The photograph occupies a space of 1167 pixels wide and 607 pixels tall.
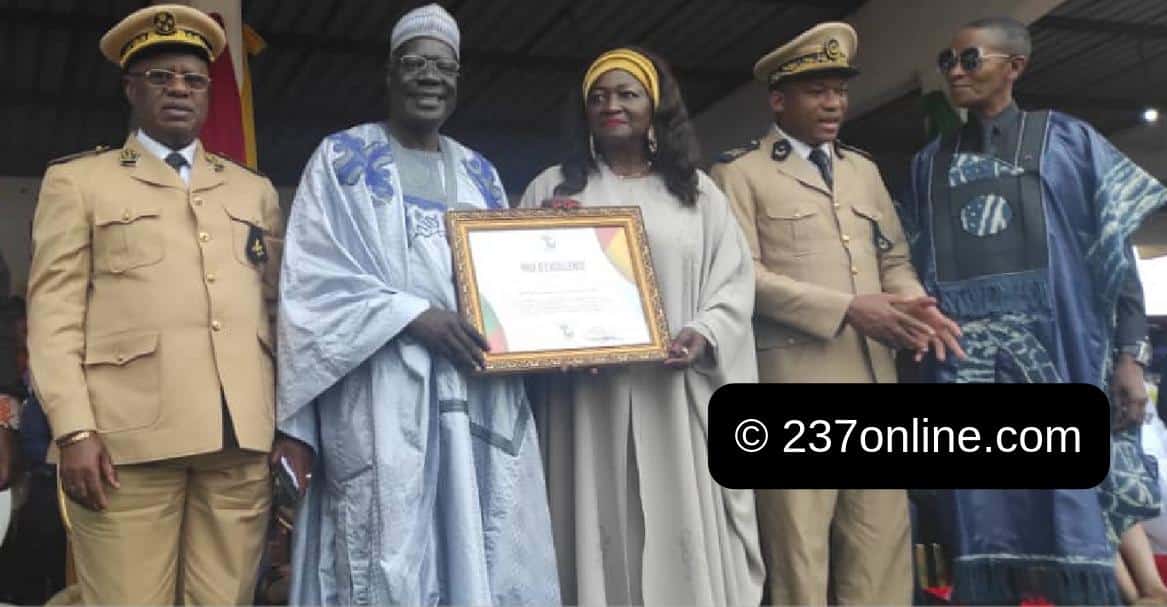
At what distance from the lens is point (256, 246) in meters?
2.83

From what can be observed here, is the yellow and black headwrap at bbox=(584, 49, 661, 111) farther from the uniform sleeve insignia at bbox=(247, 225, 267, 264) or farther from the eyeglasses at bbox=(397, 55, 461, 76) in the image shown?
the uniform sleeve insignia at bbox=(247, 225, 267, 264)

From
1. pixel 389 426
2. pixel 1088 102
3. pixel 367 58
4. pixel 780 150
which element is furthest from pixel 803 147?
pixel 1088 102

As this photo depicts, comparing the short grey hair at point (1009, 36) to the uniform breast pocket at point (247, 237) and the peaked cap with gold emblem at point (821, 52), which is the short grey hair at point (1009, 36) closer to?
the peaked cap with gold emblem at point (821, 52)

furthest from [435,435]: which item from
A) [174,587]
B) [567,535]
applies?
[174,587]

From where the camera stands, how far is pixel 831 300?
3.20 m

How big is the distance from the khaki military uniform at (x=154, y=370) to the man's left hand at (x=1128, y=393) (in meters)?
2.45

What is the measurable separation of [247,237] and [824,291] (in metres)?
1.67

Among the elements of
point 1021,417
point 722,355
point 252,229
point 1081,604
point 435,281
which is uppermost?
point 252,229

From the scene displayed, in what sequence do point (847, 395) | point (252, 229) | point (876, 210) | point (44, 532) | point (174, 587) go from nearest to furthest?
point (174, 587) → point (252, 229) → point (847, 395) → point (876, 210) → point (44, 532)

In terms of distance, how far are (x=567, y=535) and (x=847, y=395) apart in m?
0.90

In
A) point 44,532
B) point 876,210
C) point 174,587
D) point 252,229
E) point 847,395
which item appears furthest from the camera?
point 44,532

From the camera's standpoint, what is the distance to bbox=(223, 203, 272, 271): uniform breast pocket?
2793 millimetres

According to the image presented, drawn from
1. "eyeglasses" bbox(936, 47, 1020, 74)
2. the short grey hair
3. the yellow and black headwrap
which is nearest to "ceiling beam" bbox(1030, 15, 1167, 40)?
the short grey hair

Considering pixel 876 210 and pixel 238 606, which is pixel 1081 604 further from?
pixel 238 606
